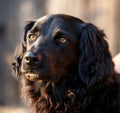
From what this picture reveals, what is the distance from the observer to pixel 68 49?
4.84 m

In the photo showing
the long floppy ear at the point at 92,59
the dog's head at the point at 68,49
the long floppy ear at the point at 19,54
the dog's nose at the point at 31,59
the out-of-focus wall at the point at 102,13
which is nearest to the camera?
the dog's nose at the point at 31,59

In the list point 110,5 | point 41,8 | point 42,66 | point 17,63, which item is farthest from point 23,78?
point 41,8

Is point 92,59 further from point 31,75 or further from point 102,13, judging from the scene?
point 102,13

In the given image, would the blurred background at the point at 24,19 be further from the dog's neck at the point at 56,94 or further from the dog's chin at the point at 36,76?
the dog's chin at the point at 36,76

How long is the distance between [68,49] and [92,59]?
20 cm

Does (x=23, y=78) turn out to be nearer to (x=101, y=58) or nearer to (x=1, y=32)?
(x=101, y=58)

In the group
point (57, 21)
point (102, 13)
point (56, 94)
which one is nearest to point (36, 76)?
point (56, 94)

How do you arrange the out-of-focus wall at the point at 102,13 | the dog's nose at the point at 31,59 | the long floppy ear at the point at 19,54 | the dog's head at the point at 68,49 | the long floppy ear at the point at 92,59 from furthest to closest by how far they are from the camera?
the out-of-focus wall at the point at 102,13
the long floppy ear at the point at 19,54
the long floppy ear at the point at 92,59
the dog's head at the point at 68,49
the dog's nose at the point at 31,59

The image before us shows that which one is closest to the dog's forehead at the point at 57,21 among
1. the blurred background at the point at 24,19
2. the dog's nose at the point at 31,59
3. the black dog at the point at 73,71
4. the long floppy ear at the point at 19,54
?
the black dog at the point at 73,71

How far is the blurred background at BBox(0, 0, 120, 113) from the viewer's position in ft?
25.4

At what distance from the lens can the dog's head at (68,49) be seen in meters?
4.72

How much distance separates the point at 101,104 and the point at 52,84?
1.30ft

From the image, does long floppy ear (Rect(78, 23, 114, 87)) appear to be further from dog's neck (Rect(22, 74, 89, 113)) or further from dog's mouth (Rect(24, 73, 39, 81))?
dog's mouth (Rect(24, 73, 39, 81))

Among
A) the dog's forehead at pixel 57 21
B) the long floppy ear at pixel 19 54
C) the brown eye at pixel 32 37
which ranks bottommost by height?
the long floppy ear at pixel 19 54
